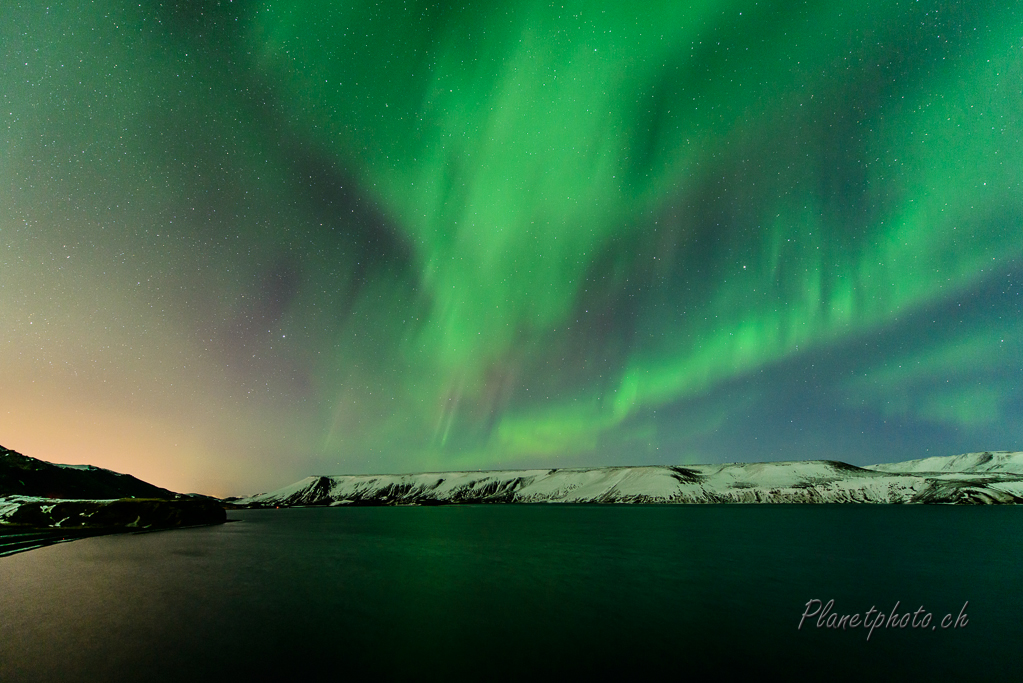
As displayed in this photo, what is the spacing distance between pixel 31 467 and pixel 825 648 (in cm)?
24718

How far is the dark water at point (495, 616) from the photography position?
60.0 ft

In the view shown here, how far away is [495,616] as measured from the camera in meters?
26.0

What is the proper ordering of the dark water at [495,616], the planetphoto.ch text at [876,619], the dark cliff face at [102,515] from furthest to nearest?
the dark cliff face at [102,515] → the planetphoto.ch text at [876,619] → the dark water at [495,616]

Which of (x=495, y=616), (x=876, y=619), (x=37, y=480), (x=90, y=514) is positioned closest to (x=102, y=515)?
(x=90, y=514)

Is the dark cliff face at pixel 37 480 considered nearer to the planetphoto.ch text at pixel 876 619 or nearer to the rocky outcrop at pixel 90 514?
the rocky outcrop at pixel 90 514

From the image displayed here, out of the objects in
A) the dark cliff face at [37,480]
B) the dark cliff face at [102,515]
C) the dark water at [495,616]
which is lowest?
the dark water at [495,616]

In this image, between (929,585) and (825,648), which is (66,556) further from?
(929,585)

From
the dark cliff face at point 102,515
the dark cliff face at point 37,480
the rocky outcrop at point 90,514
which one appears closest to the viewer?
the rocky outcrop at point 90,514

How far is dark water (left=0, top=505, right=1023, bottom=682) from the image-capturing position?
18.3 meters

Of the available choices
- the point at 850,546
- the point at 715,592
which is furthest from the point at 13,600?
the point at 850,546

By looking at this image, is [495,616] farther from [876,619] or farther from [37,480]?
[37,480]

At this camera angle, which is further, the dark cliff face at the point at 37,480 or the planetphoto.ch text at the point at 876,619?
the dark cliff face at the point at 37,480

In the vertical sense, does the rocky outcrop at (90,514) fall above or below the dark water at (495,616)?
above

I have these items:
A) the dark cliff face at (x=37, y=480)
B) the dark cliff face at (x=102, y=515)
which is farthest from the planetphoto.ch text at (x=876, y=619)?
the dark cliff face at (x=37, y=480)
